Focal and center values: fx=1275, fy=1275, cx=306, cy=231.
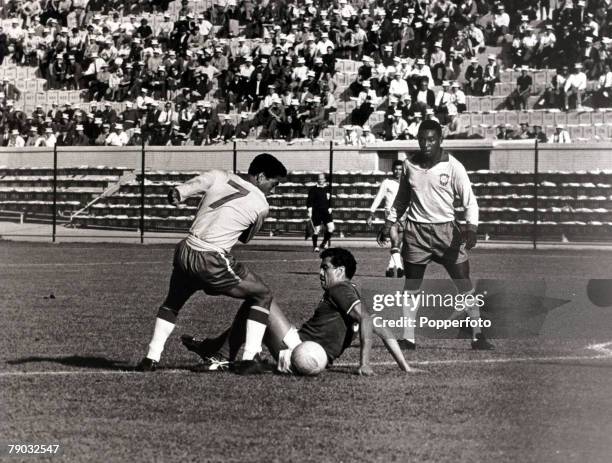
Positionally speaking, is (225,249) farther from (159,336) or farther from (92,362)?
(92,362)

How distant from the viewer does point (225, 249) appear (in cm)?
998

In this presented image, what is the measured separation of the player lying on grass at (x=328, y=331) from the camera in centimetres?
1001

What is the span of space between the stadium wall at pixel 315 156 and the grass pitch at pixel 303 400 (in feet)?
59.6

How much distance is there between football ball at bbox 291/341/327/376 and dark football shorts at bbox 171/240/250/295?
2.38 ft

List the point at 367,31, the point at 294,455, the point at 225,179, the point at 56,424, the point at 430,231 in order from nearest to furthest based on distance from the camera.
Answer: the point at 294,455 → the point at 56,424 → the point at 225,179 → the point at 430,231 → the point at 367,31

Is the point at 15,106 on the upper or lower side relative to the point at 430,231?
upper

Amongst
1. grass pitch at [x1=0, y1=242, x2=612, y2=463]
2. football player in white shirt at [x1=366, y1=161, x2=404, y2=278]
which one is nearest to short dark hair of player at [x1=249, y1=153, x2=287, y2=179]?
grass pitch at [x1=0, y1=242, x2=612, y2=463]

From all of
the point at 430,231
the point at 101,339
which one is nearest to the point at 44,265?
the point at 101,339

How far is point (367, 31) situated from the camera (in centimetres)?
3825

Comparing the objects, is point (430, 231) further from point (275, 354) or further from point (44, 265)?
point (44, 265)

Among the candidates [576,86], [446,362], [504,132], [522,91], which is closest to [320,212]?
[504,132]

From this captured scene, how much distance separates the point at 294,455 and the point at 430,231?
498 cm

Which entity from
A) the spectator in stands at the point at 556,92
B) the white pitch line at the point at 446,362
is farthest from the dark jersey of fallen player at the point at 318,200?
the white pitch line at the point at 446,362

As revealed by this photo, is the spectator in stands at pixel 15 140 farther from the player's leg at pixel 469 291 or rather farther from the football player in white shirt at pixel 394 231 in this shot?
the player's leg at pixel 469 291
